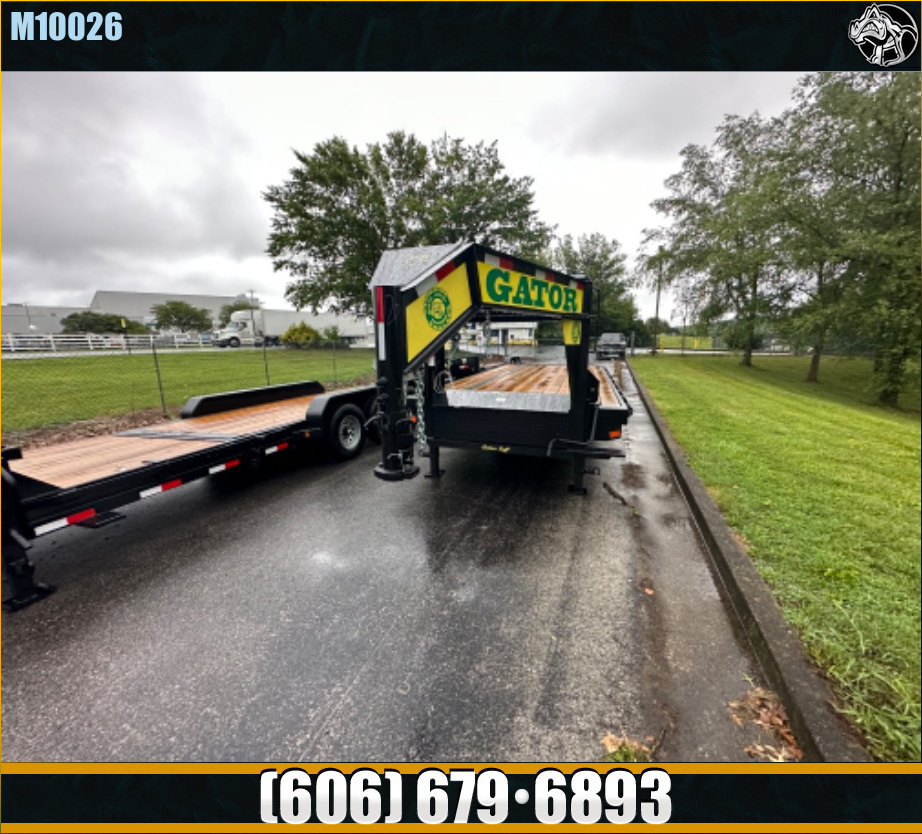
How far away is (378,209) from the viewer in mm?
24703

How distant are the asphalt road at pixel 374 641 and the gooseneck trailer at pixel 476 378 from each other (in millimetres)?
938

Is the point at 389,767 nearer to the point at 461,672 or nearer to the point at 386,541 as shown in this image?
the point at 461,672

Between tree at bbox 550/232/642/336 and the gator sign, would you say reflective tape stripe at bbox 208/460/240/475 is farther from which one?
tree at bbox 550/232/642/336

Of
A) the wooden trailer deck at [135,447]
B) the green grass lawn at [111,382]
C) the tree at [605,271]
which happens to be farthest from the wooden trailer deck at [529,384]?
the tree at [605,271]

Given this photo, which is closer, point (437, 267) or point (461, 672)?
point (461, 672)

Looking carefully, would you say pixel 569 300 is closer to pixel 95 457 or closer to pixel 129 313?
pixel 95 457

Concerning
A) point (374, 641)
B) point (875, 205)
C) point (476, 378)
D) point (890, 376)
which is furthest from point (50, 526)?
point (875, 205)

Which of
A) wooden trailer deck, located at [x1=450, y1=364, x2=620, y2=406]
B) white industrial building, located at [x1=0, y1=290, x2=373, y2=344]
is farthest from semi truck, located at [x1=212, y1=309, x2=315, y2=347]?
wooden trailer deck, located at [x1=450, y1=364, x2=620, y2=406]

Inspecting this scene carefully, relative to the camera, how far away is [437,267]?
2.92m

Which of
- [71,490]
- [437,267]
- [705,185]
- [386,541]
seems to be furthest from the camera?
[705,185]

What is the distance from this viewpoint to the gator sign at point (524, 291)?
340 centimetres

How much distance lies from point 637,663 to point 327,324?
187 feet

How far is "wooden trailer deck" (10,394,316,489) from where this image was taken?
141 inches

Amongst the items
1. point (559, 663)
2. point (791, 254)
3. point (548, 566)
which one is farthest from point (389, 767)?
point (791, 254)
